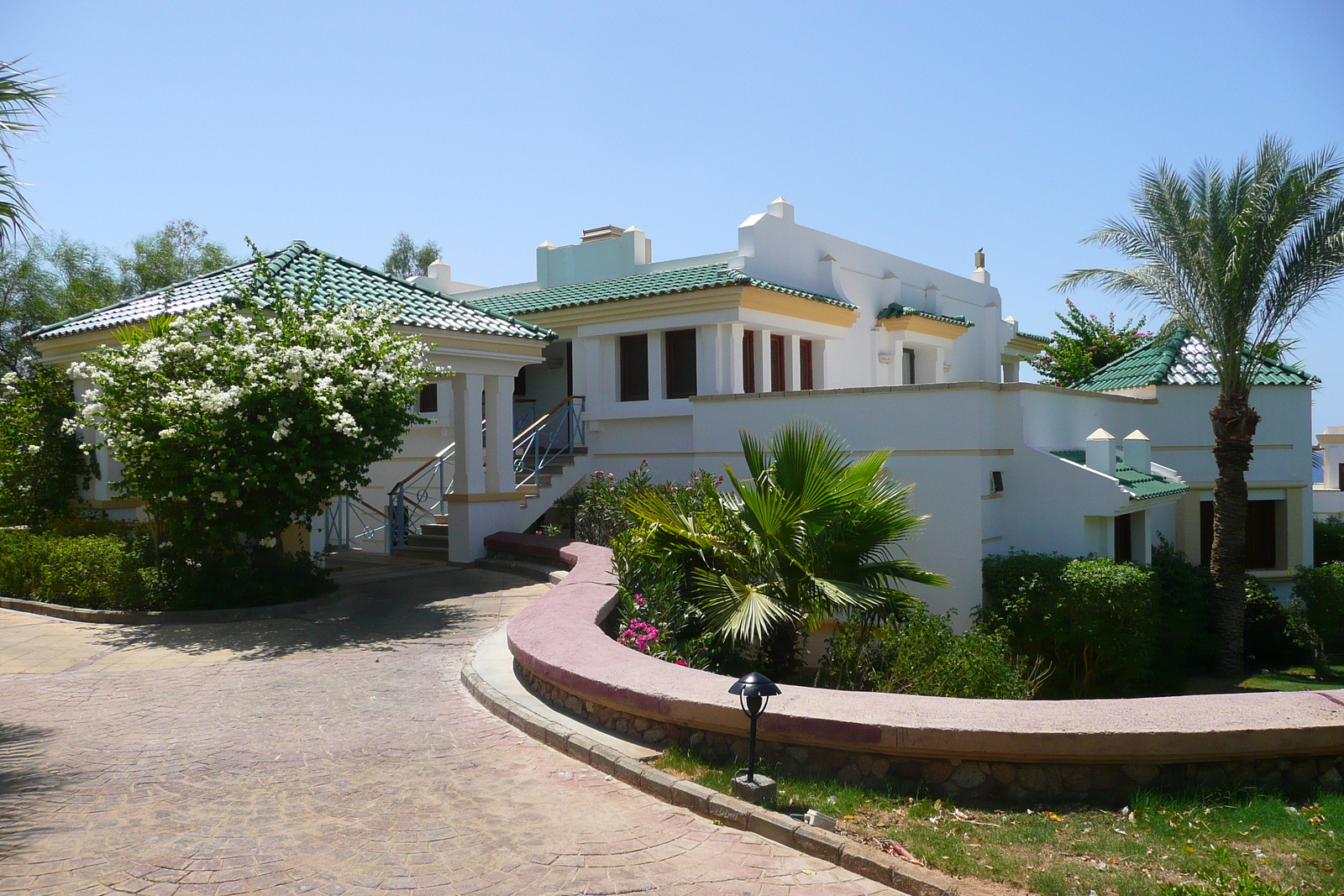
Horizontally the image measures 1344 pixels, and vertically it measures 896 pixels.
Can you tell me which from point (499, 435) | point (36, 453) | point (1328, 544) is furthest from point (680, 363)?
point (1328, 544)

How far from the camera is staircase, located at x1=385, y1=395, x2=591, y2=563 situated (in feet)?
56.2

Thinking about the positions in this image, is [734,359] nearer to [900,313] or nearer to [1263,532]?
[900,313]

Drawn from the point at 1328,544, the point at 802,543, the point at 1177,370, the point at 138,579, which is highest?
the point at 1177,370

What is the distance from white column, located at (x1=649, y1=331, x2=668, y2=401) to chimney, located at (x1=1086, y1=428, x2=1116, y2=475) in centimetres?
791

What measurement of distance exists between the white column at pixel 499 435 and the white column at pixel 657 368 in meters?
3.13

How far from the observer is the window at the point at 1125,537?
14.6 metres

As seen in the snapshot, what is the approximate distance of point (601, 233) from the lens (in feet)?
71.5

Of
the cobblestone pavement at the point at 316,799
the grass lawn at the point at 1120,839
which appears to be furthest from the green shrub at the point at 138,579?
the grass lawn at the point at 1120,839

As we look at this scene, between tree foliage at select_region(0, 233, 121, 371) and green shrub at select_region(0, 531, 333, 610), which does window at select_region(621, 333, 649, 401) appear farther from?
tree foliage at select_region(0, 233, 121, 371)

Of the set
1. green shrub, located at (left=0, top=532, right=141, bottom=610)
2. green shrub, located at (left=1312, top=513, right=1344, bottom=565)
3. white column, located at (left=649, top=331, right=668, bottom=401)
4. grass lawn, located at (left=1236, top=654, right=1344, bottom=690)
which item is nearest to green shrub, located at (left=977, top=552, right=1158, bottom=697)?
grass lawn, located at (left=1236, top=654, right=1344, bottom=690)

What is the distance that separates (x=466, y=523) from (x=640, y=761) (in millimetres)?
10493

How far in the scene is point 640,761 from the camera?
5926 mm

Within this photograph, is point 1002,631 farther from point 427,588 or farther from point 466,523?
point 466,523

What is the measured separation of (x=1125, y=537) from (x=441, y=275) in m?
17.2
